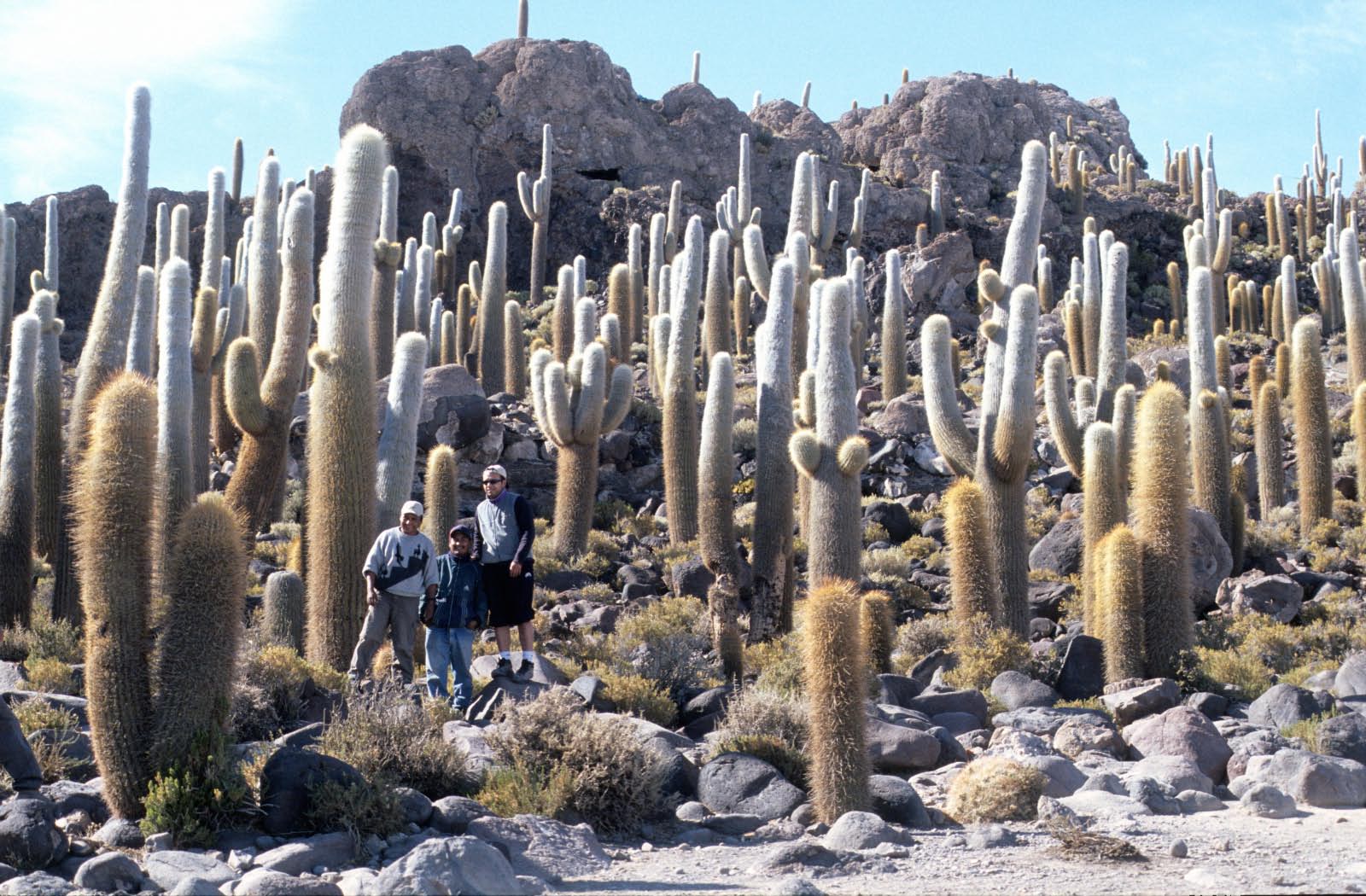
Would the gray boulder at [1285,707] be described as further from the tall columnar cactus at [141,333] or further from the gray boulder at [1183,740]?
the tall columnar cactus at [141,333]

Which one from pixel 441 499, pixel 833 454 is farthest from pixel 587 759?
pixel 441 499

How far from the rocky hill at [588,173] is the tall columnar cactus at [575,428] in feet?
60.3

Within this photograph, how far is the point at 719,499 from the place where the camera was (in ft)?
51.9

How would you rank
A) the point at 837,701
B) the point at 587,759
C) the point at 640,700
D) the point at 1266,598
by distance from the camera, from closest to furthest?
the point at 837,701, the point at 587,759, the point at 640,700, the point at 1266,598

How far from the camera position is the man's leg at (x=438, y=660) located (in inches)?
399

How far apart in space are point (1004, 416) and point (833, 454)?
Answer: 1.84m

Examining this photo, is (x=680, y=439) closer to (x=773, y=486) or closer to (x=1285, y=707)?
(x=773, y=486)

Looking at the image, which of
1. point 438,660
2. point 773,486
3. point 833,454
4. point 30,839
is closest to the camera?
point 30,839

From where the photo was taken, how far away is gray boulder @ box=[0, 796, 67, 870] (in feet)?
22.4

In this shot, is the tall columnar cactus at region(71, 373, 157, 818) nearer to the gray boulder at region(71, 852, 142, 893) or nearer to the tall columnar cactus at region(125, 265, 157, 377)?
the gray boulder at region(71, 852, 142, 893)

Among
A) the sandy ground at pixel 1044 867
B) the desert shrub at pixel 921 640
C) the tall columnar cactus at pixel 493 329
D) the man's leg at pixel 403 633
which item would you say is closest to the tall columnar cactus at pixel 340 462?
the man's leg at pixel 403 633

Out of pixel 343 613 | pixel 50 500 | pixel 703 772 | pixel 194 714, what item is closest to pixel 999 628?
pixel 703 772

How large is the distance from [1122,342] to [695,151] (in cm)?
2588

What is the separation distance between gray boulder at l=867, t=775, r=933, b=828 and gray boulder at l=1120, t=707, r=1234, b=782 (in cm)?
243
